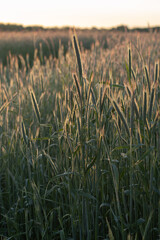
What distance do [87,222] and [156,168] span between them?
0.90ft

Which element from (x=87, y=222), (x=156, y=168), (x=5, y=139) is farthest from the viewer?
(x=5, y=139)

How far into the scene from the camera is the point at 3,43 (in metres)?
7.46

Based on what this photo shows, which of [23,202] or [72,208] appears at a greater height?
[72,208]

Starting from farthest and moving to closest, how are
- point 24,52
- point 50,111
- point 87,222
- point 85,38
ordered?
point 85,38 < point 24,52 < point 50,111 < point 87,222

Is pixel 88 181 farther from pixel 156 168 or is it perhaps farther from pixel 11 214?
pixel 11 214

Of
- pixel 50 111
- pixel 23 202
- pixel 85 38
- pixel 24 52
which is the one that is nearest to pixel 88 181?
pixel 23 202

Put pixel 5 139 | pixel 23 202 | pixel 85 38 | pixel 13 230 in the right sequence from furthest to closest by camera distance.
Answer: pixel 85 38 < pixel 5 139 < pixel 23 202 < pixel 13 230

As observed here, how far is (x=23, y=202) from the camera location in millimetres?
1110

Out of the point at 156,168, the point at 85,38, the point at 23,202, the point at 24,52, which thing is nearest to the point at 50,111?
the point at 23,202

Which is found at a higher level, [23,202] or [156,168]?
[156,168]

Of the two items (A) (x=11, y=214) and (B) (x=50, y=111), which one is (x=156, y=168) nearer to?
(A) (x=11, y=214)

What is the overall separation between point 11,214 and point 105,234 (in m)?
0.36

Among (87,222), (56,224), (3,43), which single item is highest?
(3,43)

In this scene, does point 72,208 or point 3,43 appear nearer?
point 72,208
